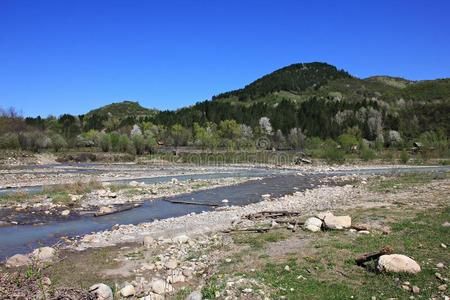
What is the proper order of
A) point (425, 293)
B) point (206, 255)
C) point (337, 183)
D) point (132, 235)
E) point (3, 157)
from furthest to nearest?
point (3, 157) → point (337, 183) → point (132, 235) → point (206, 255) → point (425, 293)

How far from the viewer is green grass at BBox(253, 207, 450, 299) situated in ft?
32.7

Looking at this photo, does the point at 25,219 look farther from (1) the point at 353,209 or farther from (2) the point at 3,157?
(2) the point at 3,157

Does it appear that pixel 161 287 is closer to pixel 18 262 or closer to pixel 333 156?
pixel 18 262

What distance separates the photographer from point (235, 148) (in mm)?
101688

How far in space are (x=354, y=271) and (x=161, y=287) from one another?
5007 millimetres

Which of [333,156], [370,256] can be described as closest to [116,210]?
[370,256]

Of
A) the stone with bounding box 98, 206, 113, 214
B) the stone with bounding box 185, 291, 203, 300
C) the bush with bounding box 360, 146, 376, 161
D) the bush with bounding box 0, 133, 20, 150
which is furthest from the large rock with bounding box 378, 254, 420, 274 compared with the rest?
the bush with bounding box 0, 133, 20, 150

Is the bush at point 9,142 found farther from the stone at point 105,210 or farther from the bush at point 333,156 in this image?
the stone at point 105,210

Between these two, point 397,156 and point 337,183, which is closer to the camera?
point 337,183

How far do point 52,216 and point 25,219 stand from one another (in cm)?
139

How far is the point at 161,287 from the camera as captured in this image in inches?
433

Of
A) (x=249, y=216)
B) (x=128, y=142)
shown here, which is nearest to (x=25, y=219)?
(x=249, y=216)

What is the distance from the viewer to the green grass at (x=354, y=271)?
9969mm

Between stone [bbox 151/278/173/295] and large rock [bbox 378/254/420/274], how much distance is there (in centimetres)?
536
